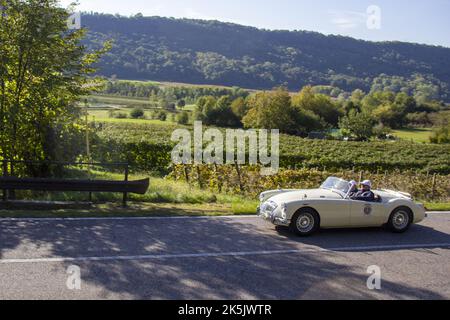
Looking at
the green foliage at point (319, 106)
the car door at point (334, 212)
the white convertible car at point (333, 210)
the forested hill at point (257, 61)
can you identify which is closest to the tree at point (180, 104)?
the green foliage at point (319, 106)

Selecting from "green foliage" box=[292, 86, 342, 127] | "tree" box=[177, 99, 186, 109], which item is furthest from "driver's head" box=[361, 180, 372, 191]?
"tree" box=[177, 99, 186, 109]

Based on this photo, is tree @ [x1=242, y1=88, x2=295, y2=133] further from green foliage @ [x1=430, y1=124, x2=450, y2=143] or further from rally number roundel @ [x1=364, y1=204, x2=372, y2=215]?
rally number roundel @ [x1=364, y1=204, x2=372, y2=215]

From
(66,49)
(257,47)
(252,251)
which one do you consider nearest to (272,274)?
(252,251)

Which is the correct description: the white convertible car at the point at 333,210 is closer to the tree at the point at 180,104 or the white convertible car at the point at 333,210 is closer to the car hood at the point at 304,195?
the car hood at the point at 304,195

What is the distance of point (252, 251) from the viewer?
837cm

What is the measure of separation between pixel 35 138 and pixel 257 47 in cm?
19455

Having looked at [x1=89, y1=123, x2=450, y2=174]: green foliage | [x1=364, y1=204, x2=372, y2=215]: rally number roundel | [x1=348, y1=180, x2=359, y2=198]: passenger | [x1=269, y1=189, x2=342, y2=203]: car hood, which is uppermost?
[x1=348, y1=180, x2=359, y2=198]: passenger

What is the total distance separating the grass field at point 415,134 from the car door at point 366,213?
71.6m

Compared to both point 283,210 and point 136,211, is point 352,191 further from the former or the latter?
point 136,211

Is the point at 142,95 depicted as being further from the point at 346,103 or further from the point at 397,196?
the point at 397,196

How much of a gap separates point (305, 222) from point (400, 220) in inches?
102

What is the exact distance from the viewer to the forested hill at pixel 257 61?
15038 cm

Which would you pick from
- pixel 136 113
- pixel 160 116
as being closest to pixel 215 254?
pixel 136 113

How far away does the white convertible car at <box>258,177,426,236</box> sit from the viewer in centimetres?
965
